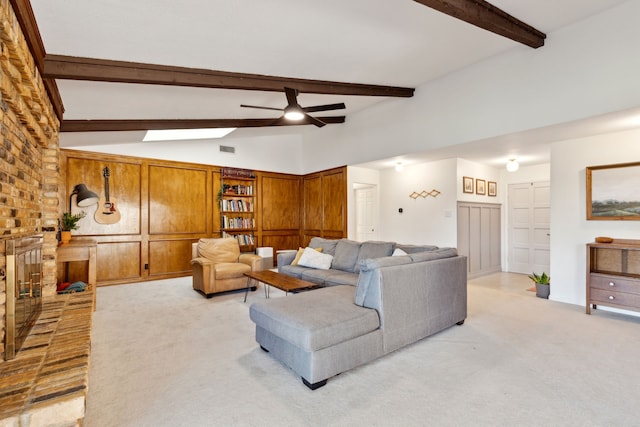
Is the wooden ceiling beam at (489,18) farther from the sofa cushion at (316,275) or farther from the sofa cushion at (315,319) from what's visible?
the sofa cushion at (316,275)

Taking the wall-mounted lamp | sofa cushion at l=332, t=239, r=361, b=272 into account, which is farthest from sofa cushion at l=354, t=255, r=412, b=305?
the wall-mounted lamp

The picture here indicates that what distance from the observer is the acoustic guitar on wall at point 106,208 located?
17.7 feet

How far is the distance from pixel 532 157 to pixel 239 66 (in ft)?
17.0

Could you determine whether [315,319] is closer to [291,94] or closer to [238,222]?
[291,94]

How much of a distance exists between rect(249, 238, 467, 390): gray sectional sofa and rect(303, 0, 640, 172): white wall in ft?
6.61

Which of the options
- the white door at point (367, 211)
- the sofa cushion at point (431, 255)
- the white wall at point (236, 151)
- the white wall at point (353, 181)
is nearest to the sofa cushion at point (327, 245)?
the white wall at point (353, 181)

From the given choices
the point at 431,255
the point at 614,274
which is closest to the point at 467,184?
the point at 614,274

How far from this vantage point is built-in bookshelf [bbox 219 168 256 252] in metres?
6.70

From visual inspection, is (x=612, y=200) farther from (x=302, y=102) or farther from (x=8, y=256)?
(x=8, y=256)

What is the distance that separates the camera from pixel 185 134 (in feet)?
18.7

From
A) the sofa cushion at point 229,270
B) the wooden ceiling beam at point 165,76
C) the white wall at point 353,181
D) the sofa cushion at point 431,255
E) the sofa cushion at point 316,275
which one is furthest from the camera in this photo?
the white wall at point 353,181

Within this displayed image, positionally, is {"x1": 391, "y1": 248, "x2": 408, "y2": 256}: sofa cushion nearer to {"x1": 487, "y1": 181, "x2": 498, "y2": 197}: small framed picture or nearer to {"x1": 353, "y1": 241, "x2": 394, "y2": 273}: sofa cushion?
{"x1": 353, "y1": 241, "x2": 394, "y2": 273}: sofa cushion

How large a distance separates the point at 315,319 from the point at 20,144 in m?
2.36

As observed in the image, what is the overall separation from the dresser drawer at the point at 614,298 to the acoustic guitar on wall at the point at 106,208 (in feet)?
24.1
